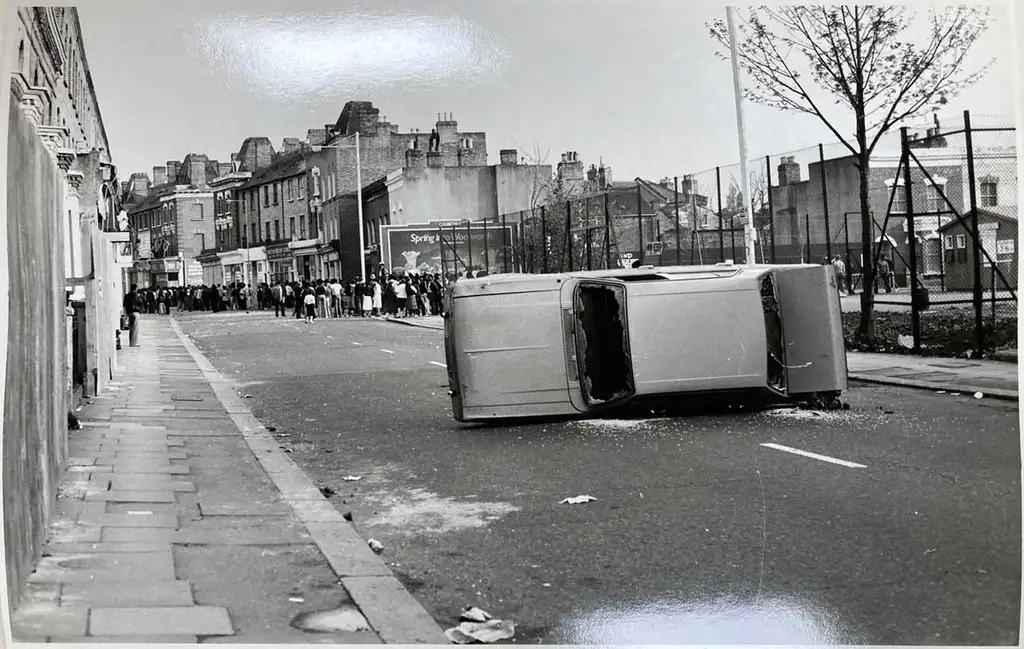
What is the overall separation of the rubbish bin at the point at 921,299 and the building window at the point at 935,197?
0.34 meters

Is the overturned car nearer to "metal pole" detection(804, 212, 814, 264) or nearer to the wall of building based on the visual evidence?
"metal pole" detection(804, 212, 814, 264)

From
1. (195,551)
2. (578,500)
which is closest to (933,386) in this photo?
(578,500)

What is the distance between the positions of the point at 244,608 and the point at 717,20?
9.19 ft

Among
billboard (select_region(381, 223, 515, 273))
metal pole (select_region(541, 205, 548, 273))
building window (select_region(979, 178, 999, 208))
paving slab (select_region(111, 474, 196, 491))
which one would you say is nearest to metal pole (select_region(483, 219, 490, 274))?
billboard (select_region(381, 223, 515, 273))

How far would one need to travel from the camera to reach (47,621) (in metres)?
3.88

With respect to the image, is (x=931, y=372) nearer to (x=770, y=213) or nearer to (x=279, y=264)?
(x=770, y=213)

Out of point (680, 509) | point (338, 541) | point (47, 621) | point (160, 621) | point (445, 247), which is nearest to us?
point (160, 621)

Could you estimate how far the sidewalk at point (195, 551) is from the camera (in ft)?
12.2

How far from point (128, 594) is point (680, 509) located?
2.01m

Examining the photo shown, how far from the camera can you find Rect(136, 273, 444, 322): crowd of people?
4.59m

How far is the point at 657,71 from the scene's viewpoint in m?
4.57

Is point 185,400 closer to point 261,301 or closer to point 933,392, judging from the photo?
point 261,301

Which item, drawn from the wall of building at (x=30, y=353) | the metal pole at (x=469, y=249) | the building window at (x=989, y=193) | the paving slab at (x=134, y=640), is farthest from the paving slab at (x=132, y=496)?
the building window at (x=989, y=193)

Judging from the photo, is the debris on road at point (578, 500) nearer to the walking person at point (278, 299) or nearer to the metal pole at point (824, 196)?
the walking person at point (278, 299)
